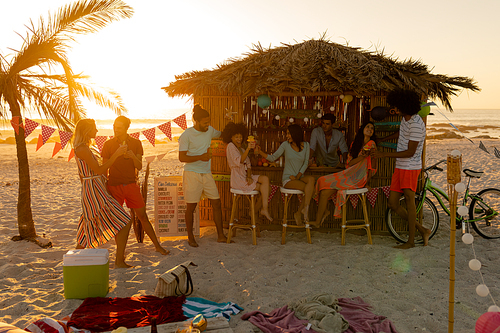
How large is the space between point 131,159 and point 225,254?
1922 mm

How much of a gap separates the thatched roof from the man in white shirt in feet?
2.02

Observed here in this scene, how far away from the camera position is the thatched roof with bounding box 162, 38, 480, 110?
232 inches

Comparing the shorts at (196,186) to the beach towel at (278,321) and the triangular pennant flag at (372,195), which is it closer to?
the beach towel at (278,321)

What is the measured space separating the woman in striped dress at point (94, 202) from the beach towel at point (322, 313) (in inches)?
96.9

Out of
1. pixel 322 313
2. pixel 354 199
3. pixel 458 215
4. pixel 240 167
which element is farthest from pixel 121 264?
pixel 458 215

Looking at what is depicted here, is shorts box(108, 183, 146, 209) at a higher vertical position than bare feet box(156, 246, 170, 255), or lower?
higher

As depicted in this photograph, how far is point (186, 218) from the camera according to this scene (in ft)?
18.8

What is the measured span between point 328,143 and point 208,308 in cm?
381

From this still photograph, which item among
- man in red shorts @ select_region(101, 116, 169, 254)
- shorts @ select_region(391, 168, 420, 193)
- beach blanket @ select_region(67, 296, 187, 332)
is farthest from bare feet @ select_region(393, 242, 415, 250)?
man in red shorts @ select_region(101, 116, 169, 254)

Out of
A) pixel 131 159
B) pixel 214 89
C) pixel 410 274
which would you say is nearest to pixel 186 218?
pixel 131 159

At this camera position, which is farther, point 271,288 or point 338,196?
point 338,196

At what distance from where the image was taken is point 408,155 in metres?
5.18

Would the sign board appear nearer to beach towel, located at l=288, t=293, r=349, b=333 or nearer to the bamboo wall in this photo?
the bamboo wall

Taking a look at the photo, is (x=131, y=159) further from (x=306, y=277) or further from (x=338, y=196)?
(x=338, y=196)
